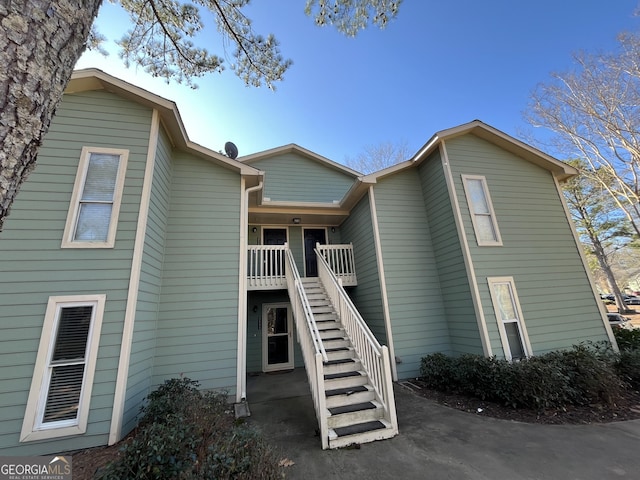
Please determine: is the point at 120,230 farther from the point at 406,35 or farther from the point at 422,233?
the point at 406,35

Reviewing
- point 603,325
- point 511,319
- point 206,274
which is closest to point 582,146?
point 603,325

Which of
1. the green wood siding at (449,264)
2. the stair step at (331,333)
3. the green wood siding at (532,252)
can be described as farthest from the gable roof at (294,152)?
the stair step at (331,333)

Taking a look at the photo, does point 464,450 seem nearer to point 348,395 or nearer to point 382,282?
point 348,395

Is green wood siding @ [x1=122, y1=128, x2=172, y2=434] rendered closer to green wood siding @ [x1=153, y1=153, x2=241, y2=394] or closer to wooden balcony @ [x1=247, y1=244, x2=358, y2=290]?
green wood siding @ [x1=153, y1=153, x2=241, y2=394]

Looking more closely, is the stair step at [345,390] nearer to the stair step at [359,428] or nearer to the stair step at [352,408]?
the stair step at [352,408]

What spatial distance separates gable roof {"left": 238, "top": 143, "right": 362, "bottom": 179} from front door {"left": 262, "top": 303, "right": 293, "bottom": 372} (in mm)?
5592

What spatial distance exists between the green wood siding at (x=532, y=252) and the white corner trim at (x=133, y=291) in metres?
6.93

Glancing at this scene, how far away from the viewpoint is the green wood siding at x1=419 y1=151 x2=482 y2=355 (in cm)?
598

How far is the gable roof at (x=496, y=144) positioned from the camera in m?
6.82

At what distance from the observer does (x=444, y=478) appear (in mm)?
2846

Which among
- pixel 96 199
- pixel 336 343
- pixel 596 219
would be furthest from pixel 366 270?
pixel 596 219

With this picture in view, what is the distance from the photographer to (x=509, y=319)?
5.84 meters

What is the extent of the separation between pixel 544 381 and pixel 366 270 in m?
4.28

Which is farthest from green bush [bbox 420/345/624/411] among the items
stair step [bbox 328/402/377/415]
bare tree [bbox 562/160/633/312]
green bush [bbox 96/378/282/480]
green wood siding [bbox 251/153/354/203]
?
bare tree [bbox 562/160/633/312]
